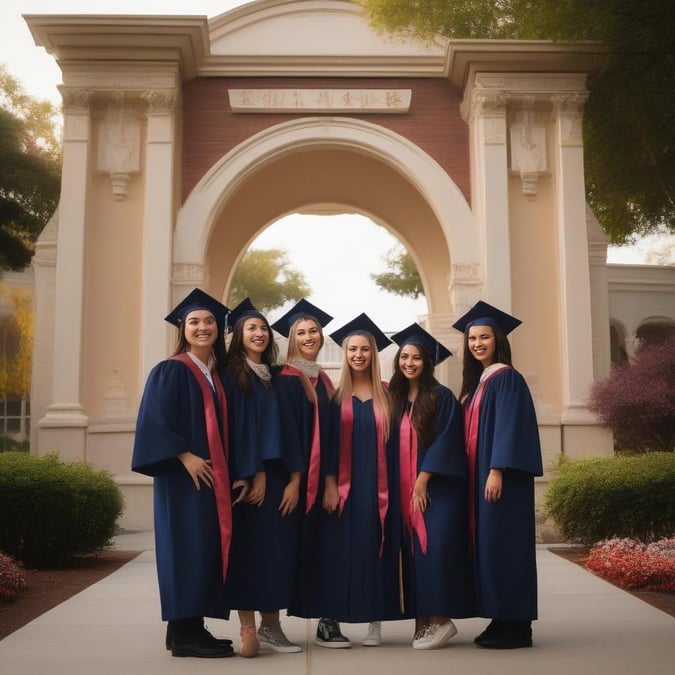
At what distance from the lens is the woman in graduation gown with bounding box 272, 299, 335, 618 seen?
544cm

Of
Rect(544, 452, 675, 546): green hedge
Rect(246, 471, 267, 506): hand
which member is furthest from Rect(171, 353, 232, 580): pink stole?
Rect(544, 452, 675, 546): green hedge

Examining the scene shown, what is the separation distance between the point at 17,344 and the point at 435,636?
24.7 m

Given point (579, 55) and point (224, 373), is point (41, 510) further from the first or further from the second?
point (579, 55)

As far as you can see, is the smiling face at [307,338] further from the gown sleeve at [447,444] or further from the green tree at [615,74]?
the green tree at [615,74]

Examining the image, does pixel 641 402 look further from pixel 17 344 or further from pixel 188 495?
pixel 17 344

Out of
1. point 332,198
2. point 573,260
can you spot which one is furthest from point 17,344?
point 573,260

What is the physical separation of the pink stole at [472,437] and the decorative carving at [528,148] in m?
9.65

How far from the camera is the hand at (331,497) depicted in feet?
18.0

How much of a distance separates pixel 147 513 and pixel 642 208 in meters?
10.7

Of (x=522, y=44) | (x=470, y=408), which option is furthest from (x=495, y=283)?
(x=470, y=408)

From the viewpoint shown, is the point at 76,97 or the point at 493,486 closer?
the point at 493,486

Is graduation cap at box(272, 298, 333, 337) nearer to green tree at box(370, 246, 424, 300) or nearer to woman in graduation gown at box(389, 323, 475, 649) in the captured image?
woman in graduation gown at box(389, 323, 475, 649)

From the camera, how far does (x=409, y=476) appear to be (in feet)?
18.4

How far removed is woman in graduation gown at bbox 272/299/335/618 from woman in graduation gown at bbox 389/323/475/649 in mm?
457
